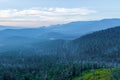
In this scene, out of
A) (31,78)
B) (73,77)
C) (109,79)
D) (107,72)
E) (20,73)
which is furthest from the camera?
(20,73)

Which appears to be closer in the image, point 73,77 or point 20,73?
point 73,77

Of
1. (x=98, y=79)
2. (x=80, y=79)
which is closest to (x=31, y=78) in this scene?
(x=80, y=79)

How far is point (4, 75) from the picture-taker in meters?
163

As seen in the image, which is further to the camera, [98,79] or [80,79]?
[80,79]

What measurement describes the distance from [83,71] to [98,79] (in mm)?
28219

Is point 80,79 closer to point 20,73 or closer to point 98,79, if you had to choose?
point 98,79

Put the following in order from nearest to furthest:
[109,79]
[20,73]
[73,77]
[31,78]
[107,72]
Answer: [109,79], [107,72], [73,77], [31,78], [20,73]

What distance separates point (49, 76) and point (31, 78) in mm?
10263

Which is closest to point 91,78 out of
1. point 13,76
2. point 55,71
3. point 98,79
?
point 98,79

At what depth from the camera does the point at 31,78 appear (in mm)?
162875

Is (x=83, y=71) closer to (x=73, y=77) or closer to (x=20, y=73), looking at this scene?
(x=73, y=77)

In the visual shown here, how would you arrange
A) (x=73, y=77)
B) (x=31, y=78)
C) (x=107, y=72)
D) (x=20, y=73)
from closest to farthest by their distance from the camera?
(x=107, y=72) → (x=73, y=77) → (x=31, y=78) → (x=20, y=73)

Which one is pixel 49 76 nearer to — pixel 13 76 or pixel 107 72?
pixel 13 76

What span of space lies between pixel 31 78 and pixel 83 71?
29.0 meters
